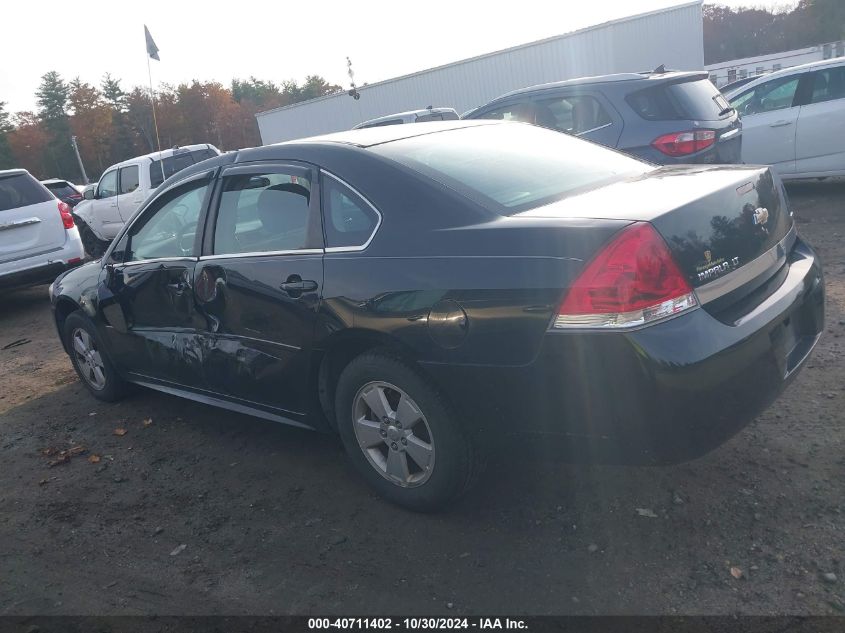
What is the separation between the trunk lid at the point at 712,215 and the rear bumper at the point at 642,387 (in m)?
0.18

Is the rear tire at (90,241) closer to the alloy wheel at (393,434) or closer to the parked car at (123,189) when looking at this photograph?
the parked car at (123,189)

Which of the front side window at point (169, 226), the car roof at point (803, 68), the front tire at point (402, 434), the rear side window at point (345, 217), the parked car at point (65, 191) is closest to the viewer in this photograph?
the front tire at point (402, 434)

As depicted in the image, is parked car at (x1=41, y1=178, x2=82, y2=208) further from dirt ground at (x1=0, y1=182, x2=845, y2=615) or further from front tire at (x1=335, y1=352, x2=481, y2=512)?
front tire at (x1=335, y1=352, x2=481, y2=512)

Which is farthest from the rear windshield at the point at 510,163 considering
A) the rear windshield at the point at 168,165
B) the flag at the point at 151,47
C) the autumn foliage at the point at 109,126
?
the autumn foliage at the point at 109,126

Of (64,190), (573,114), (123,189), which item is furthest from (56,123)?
(573,114)

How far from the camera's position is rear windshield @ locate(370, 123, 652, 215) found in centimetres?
337

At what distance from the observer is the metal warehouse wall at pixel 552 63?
23.8 metres

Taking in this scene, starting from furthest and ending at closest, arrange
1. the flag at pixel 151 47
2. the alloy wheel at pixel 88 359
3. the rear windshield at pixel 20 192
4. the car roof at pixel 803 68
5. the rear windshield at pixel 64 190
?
the rear windshield at pixel 64 190, the flag at pixel 151 47, the rear windshield at pixel 20 192, the car roof at pixel 803 68, the alloy wheel at pixel 88 359

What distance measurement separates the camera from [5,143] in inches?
2712

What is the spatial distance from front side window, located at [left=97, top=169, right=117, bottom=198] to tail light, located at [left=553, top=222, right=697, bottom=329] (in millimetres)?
13214

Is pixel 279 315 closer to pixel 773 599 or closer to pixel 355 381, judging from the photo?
pixel 355 381

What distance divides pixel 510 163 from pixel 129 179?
1164cm

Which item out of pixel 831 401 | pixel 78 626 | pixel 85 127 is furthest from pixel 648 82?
pixel 85 127

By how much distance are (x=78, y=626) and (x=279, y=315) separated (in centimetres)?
156
